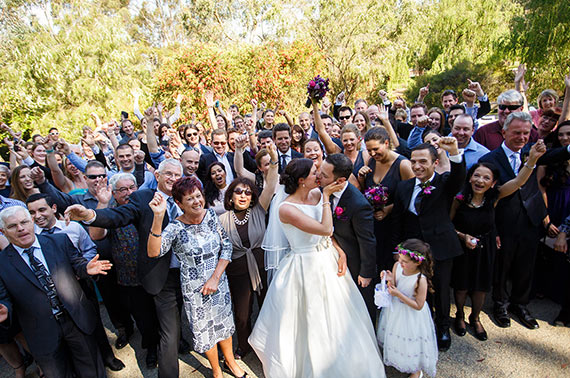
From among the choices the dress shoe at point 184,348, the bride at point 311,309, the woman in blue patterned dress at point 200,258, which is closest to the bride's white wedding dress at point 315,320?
the bride at point 311,309

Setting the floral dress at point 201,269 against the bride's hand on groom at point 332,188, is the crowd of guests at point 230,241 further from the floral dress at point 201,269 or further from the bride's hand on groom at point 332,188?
the bride's hand on groom at point 332,188

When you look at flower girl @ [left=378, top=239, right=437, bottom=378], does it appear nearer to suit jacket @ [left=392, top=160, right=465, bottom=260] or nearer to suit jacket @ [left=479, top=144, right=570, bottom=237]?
suit jacket @ [left=392, top=160, right=465, bottom=260]

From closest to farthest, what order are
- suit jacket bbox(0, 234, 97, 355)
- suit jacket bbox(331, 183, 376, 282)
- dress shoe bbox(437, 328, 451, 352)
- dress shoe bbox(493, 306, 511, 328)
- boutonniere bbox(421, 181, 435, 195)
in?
suit jacket bbox(0, 234, 97, 355) → suit jacket bbox(331, 183, 376, 282) → boutonniere bbox(421, 181, 435, 195) → dress shoe bbox(437, 328, 451, 352) → dress shoe bbox(493, 306, 511, 328)

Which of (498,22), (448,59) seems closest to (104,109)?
(448,59)

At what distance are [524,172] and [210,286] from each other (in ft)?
11.5

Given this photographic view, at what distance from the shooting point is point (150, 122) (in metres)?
5.91

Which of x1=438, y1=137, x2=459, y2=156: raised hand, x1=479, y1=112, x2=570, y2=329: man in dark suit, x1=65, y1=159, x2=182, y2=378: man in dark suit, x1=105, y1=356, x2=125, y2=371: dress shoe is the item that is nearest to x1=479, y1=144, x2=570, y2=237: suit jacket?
x1=479, y1=112, x2=570, y2=329: man in dark suit

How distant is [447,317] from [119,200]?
4.08 metres

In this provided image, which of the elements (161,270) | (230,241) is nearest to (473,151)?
(230,241)

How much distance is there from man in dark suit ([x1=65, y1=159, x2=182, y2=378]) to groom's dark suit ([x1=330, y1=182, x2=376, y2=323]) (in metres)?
1.79

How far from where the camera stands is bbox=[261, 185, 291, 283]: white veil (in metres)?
3.48

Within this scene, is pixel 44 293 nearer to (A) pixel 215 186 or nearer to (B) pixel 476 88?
(A) pixel 215 186

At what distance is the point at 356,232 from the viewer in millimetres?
3328

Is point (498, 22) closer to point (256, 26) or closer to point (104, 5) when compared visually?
point (256, 26)
